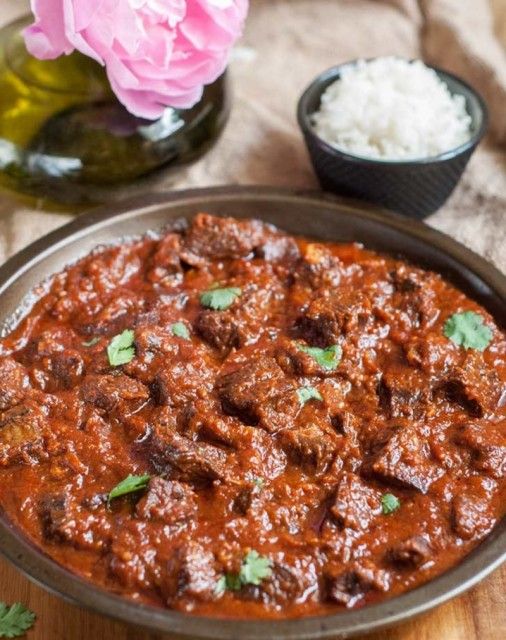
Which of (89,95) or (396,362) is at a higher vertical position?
(89,95)

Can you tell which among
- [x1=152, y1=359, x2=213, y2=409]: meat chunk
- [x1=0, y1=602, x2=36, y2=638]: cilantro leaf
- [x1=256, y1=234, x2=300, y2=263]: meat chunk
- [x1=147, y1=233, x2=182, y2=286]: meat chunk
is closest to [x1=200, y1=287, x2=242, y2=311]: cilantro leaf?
[x1=147, y1=233, x2=182, y2=286]: meat chunk

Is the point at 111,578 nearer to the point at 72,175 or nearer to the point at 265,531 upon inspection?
the point at 265,531

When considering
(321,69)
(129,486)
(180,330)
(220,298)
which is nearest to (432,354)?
(220,298)

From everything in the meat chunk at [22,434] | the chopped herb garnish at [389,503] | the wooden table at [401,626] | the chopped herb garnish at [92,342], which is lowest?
the wooden table at [401,626]

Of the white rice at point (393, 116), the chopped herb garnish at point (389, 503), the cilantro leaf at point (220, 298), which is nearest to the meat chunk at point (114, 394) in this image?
the cilantro leaf at point (220, 298)

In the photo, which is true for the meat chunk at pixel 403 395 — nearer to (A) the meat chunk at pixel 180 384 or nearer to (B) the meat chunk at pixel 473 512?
(B) the meat chunk at pixel 473 512

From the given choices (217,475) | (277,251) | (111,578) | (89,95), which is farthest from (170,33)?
(111,578)
